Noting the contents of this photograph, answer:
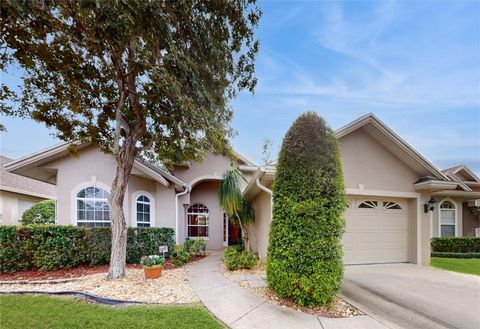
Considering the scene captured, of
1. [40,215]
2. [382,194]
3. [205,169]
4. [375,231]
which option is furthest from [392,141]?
[40,215]

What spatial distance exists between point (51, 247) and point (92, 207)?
224cm

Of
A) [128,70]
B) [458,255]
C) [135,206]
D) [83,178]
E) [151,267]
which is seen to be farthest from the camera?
[458,255]

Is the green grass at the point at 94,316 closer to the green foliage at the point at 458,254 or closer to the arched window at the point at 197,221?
the arched window at the point at 197,221

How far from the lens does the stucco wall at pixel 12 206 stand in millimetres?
15995

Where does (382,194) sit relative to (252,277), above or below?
above

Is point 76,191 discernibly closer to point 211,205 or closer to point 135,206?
point 135,206

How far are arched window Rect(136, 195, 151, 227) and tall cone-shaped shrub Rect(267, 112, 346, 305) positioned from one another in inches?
294

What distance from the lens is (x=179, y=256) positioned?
935 centimetres

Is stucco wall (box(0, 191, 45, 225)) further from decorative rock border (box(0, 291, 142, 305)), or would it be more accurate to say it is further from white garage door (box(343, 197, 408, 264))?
white garage door (box(343, 197, 408, 264))

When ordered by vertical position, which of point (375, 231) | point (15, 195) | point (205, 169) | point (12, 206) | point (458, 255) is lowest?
point (458, 255)

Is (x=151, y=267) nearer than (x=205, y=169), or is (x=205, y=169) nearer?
(x=151, y=267)

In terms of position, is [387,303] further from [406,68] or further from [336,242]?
[406,68]

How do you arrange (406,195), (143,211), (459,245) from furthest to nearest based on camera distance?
(459,245) → (143,211) → (406,195)

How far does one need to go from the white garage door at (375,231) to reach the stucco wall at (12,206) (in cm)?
2022
